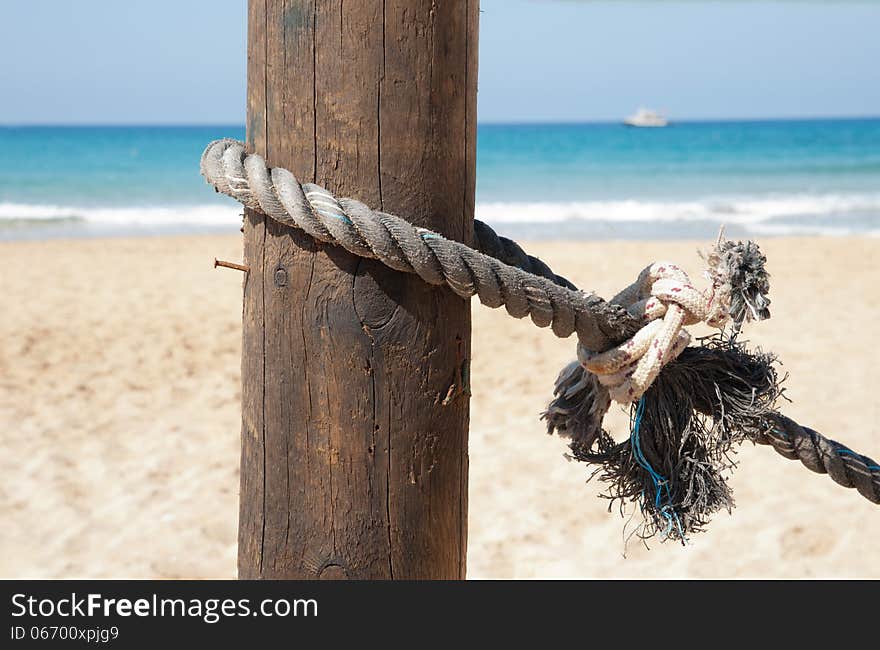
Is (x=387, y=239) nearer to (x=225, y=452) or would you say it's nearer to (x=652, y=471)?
(x=652, y=471)

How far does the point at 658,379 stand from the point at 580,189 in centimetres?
1986

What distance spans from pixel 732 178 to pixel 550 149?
37.0 ft

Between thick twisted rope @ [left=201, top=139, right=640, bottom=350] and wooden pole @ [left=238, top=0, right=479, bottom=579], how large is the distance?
36 millimetres

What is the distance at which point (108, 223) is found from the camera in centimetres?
1504

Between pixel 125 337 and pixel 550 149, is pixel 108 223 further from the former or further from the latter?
pixel 550 149

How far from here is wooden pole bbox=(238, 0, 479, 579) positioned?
3.83 ft

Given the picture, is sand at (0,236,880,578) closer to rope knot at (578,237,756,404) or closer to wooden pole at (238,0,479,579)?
rope knot at (578,237,756,404)

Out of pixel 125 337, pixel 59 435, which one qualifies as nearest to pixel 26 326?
pixel 125 337

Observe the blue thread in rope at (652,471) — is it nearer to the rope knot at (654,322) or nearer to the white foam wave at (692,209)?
the rope knot at (654,322)

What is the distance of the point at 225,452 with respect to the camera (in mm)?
4453

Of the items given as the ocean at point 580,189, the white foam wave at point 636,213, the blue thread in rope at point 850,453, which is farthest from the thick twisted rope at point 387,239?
the white foam wave at point 636,213

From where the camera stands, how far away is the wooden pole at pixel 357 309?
117 centimetres

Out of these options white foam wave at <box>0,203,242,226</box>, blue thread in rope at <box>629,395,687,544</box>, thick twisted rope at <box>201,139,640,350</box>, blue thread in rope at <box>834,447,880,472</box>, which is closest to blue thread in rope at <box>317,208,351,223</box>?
thick twisted rope at <box>201,139,640,350</box>

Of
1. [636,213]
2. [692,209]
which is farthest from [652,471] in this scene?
[692,209]
